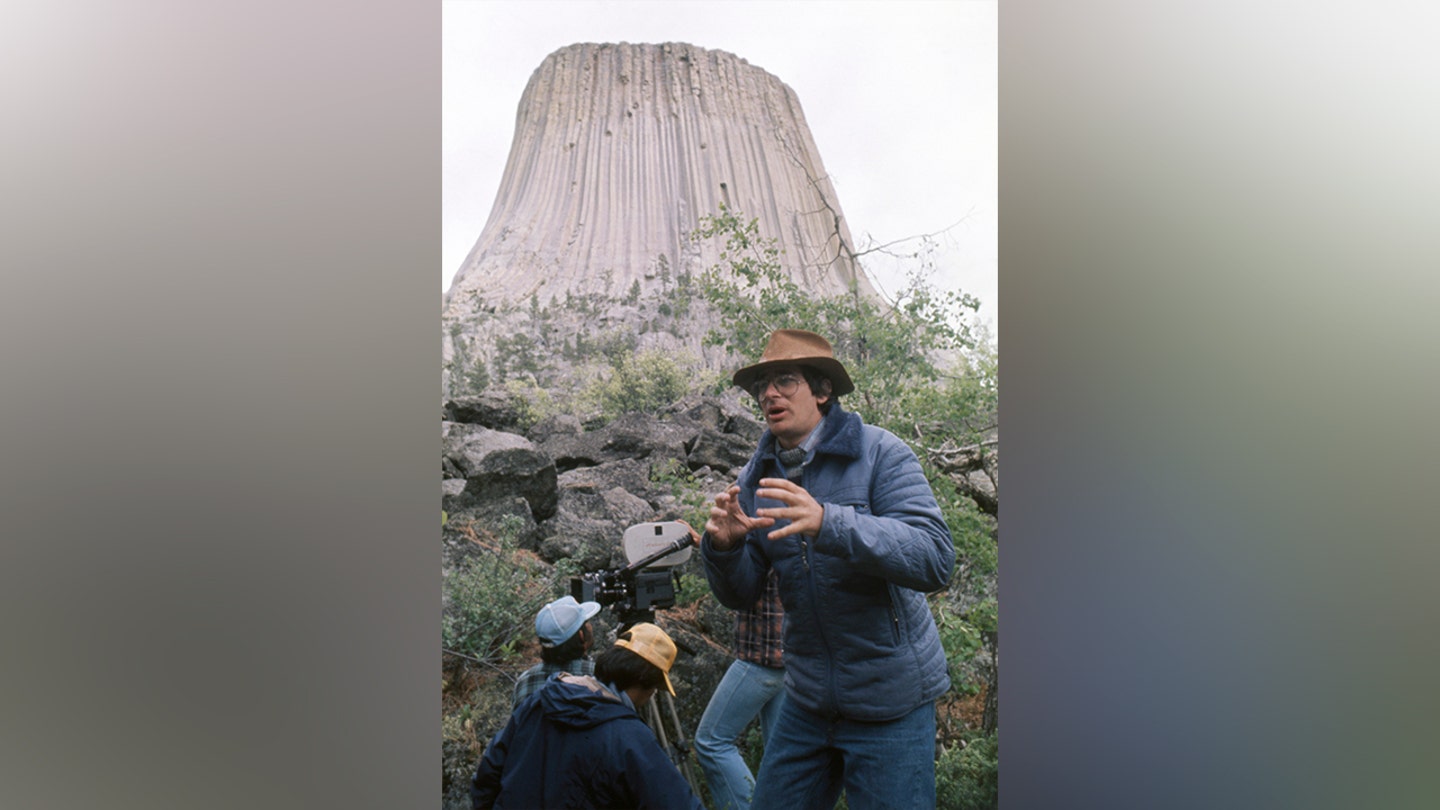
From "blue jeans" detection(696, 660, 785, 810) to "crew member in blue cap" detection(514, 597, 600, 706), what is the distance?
0.45m

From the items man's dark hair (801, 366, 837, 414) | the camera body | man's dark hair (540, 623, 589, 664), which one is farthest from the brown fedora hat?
man's dark hair (540, 623, 589, 664)

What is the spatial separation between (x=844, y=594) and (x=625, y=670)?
0.77m

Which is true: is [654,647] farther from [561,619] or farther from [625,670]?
[561,619]

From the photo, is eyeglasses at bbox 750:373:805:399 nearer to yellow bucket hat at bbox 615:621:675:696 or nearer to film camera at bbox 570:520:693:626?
film camera at bbox 570:520:693:626

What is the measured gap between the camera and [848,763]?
10.5ft

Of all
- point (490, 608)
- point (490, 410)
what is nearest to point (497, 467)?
point (490, 410)

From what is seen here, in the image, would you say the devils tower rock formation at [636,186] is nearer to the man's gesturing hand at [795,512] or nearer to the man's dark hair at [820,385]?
the man's dark hair at [820,385]

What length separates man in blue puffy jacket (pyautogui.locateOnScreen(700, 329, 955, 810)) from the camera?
3.17 metres

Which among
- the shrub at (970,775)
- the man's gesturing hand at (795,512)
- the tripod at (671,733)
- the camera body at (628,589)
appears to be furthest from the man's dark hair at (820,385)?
the shrub at (970,775)
